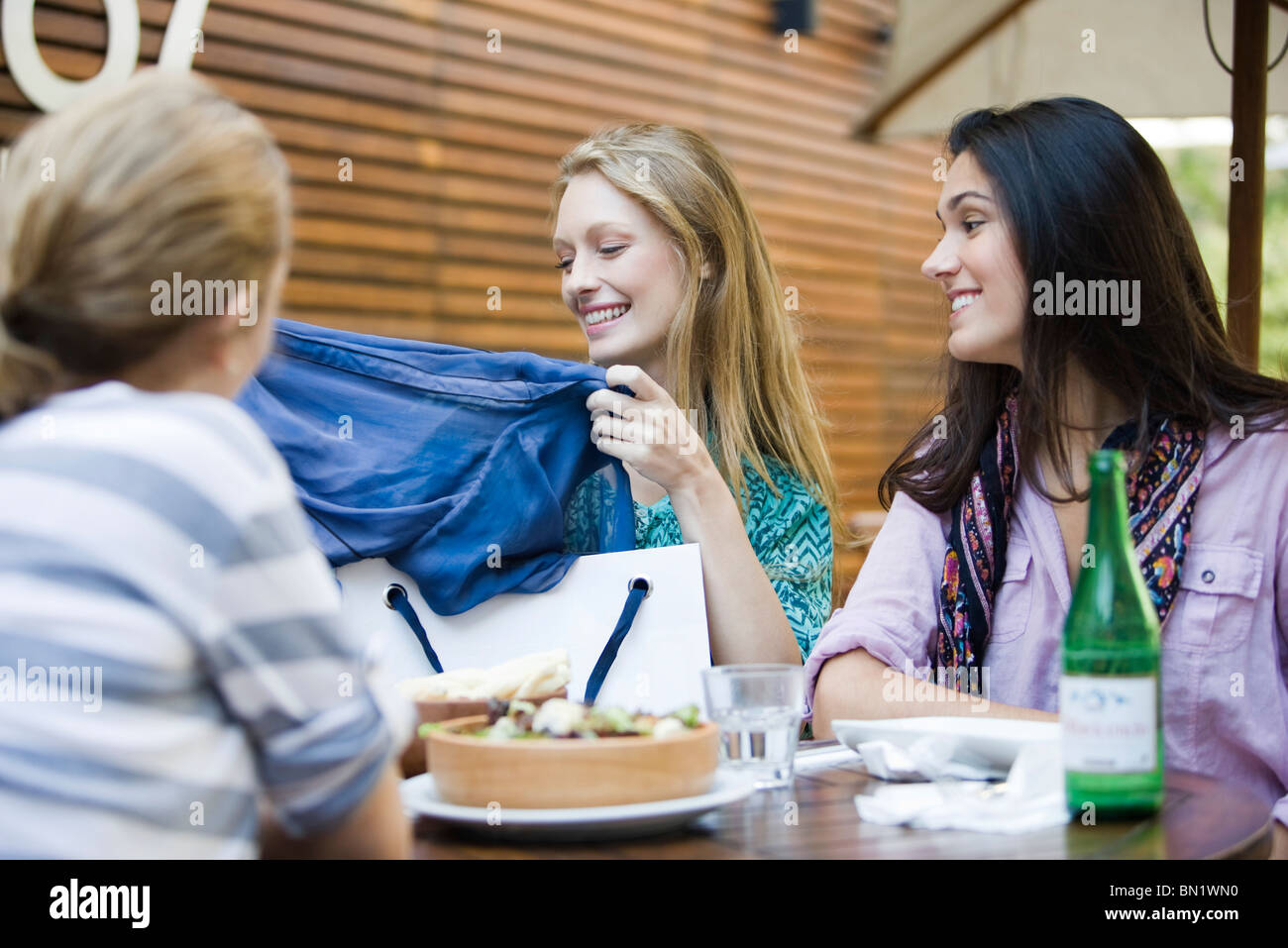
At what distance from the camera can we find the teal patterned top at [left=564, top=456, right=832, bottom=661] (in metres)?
2.33

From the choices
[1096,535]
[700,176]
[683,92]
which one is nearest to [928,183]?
[683,92]

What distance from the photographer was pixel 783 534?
2.42m

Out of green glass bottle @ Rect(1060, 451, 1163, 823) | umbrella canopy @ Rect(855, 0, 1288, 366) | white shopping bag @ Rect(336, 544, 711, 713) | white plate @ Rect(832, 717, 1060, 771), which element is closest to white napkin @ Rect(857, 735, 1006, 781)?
white plate @ Rect(832, 717, 1060, 771)

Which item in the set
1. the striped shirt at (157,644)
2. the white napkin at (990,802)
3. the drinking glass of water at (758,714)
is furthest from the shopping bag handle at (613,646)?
the striped shirt at (157,644)

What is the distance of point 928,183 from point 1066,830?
7.04 m

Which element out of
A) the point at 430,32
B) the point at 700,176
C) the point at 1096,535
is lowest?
the point at 1096,535

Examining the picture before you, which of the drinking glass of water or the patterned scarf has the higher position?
the patterned scarf

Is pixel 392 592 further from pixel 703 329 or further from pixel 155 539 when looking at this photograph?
pixel 155 539

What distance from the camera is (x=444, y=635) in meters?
1.98

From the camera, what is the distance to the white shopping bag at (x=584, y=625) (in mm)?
1927

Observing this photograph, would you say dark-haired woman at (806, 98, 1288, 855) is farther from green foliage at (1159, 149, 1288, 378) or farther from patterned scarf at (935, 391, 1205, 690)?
green foliage at (1159, 149, 1288, 378)

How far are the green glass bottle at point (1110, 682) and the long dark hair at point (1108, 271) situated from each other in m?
0.82

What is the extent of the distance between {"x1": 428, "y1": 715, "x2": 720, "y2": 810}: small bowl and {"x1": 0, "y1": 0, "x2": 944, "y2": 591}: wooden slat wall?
4.84ft
